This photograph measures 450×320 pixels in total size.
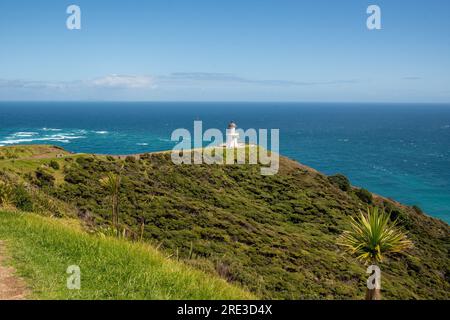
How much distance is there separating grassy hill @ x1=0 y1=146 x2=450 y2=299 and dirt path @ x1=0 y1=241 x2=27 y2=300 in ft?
10.6

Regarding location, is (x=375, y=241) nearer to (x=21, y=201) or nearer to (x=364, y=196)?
(x=21, y=201)

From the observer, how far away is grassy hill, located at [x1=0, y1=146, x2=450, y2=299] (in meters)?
21.1

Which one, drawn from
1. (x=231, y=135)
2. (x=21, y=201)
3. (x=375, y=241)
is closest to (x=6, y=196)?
(x=21, y=201)

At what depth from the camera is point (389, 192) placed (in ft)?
258

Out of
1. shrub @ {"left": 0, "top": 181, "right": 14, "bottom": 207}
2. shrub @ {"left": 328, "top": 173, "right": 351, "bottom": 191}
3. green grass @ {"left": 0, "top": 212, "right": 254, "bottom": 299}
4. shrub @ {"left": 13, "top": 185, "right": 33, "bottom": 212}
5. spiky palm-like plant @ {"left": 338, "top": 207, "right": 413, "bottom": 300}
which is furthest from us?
shrub @ {"left": 328, "top": 173, "right": 351, "bottom": 191}

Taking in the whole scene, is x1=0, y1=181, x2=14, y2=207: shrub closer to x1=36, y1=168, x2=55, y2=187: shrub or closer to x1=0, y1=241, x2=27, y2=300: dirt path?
x1=0, y1=241, x2=27, y2=300: dirt path

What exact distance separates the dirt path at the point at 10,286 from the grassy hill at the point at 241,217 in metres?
3.23

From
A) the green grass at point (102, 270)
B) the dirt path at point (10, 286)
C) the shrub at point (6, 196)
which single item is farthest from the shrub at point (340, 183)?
the dirt path at point (10, 286)

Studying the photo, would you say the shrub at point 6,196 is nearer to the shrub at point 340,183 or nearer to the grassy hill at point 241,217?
the grassy hill at point 241,217

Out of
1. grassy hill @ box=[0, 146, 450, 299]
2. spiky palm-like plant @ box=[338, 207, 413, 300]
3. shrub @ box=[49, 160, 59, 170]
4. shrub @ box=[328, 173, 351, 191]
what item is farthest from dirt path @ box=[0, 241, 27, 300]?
shrub @ box=[328, 173, 351, 191]

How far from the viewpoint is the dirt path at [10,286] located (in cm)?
618

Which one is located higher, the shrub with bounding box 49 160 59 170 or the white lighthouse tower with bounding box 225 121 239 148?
the white lighthouse tower with bounding box 225 121 239 148
